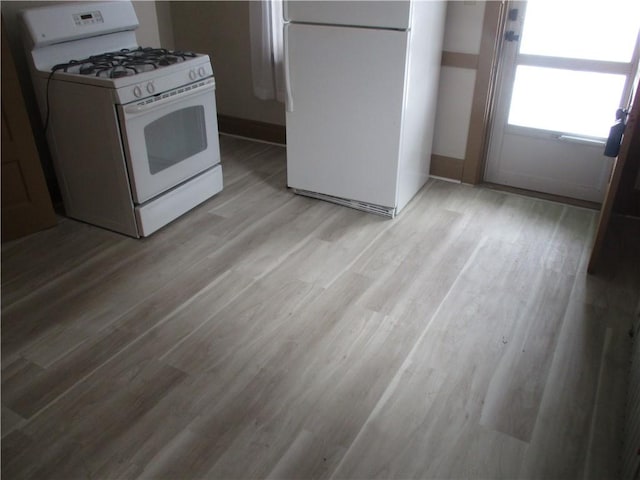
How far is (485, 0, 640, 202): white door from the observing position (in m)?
2.99

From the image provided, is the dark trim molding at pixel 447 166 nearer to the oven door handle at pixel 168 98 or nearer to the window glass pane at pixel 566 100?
the window glass pane at pixel 566 100

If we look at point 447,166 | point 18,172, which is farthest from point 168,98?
point 447,166

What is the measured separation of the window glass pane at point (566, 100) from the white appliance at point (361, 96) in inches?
21.7

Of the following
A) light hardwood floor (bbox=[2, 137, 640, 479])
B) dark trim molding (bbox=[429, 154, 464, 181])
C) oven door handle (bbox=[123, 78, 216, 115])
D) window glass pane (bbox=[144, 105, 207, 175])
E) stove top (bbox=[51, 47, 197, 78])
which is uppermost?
stove top (bbox=[51, 47, 197, 78])

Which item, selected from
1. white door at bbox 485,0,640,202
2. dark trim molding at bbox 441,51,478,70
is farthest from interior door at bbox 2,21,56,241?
white door at bbox 485,0,640,202

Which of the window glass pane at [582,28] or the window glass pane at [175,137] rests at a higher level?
the window glass pane at [582,28]

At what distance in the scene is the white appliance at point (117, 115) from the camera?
2639 mm

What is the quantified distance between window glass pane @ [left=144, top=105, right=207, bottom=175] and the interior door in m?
0.64

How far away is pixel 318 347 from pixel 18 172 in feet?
6.21

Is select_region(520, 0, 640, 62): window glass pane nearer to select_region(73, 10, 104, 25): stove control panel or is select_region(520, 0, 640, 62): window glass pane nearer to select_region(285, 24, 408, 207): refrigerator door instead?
select_region(285, 24, 408, 207): refrigerator door

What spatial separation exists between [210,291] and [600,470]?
1718mm

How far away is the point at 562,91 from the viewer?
10.5ft

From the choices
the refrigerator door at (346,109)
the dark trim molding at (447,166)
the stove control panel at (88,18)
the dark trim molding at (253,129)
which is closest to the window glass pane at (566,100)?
the dark trim molding at (447,166)

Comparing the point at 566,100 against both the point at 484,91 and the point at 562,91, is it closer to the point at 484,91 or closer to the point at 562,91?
the point at 562,91
